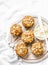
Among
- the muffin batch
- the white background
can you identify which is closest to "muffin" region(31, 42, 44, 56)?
the muffin batch

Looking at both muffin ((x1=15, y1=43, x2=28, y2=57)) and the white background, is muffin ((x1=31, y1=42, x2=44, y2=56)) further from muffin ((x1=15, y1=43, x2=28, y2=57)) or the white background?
the white background

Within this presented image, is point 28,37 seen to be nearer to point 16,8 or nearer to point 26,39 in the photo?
point 26,39

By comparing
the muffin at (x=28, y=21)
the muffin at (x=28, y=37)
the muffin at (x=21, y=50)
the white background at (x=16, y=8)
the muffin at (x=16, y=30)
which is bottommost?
the muffin at (x=21, y=50)

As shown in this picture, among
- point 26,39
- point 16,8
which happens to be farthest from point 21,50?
point 16,8

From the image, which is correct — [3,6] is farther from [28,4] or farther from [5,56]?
[5,56]

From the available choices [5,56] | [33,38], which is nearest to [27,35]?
[33,38]

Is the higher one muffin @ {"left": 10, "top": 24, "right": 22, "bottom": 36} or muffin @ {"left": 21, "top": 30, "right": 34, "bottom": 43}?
muffin @ {"left": 10, "top": 24, "right": 22, "bottom": 36}

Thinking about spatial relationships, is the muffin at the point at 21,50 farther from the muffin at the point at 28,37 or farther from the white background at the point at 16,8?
the white background at the point at 16,8

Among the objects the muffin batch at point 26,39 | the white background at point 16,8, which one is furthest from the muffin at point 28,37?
the white background at point 16,8
